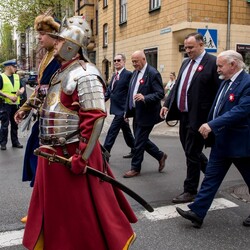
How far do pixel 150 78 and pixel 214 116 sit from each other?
1.97 m

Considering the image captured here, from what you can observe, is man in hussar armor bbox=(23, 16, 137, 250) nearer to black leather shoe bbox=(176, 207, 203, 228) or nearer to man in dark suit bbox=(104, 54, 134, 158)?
black leather shoe bbox=(176, 207, 203, 228)

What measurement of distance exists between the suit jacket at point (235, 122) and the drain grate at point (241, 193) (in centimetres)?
131

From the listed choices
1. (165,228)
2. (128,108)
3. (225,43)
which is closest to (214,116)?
(165,228)

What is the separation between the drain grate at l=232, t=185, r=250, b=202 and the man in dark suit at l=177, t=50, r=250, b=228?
3.10 feet

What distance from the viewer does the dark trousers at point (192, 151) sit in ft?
15.4

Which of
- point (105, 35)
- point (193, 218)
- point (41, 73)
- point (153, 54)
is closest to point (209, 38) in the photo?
point (193, 218)

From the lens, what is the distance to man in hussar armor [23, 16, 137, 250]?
2.73 metres

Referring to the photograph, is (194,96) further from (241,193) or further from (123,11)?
(123,11)

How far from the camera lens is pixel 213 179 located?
4.03 m

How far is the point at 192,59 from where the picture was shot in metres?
4.73

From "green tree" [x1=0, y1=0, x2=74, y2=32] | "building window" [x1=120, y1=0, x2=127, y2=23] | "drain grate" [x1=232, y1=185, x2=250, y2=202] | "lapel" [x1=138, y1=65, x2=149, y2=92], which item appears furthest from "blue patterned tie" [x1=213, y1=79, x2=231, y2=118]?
"green tree" [x1=0, y1=0, x2=74, y2=32]

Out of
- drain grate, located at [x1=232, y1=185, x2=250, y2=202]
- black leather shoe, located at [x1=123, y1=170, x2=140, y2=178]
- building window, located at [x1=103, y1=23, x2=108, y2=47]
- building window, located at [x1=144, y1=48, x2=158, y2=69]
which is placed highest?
building window, located at [x1=103, y1=23, x2=108, y2=47]

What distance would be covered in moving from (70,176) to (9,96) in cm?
599

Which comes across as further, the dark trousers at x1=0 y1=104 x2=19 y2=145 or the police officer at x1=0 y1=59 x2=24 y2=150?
the dark trousers at x1=0 y1=104 x2=19 y2=145
